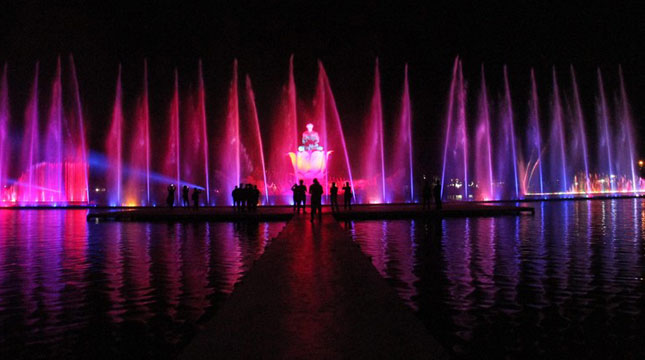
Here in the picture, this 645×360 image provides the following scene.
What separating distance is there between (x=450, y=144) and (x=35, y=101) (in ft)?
101

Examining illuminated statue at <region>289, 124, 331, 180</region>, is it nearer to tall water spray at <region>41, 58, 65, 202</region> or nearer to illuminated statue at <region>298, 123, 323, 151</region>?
illuminated statue at <region>298, 123, 323, 151</region>

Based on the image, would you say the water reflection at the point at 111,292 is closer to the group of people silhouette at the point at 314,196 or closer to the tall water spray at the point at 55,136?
the group of people silhouette at the point at 314,196

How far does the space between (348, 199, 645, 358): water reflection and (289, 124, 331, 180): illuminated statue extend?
2398 cm

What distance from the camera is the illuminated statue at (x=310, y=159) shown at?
38344 mm

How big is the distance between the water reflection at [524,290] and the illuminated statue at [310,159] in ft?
78.7

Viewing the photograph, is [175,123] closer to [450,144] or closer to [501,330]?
[450,144]

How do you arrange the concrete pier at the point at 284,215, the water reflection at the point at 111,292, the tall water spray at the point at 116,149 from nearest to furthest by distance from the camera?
1. the water reflection at the point at 111,292
2. the concrete pier at the point at 284,215
3. the tall water spray at the point at 116,149

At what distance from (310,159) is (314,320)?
1313 inches

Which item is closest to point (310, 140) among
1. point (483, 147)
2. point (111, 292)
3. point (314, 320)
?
point (483, 147)

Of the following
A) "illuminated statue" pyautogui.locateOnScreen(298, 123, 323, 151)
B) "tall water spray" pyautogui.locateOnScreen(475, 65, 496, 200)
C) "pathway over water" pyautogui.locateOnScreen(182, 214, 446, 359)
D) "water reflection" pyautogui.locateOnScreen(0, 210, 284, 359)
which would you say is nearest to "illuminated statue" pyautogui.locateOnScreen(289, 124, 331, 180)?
"illuminated statue" pyautogui.locateOnScreen(298, 123, 323, 151)

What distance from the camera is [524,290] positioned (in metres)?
7.52

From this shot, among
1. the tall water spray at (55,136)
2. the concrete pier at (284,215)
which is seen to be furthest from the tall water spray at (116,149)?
the concrete pier at (284,215)

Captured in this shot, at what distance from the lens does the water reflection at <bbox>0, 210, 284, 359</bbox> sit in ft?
17.5

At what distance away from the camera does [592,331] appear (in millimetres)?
5543
